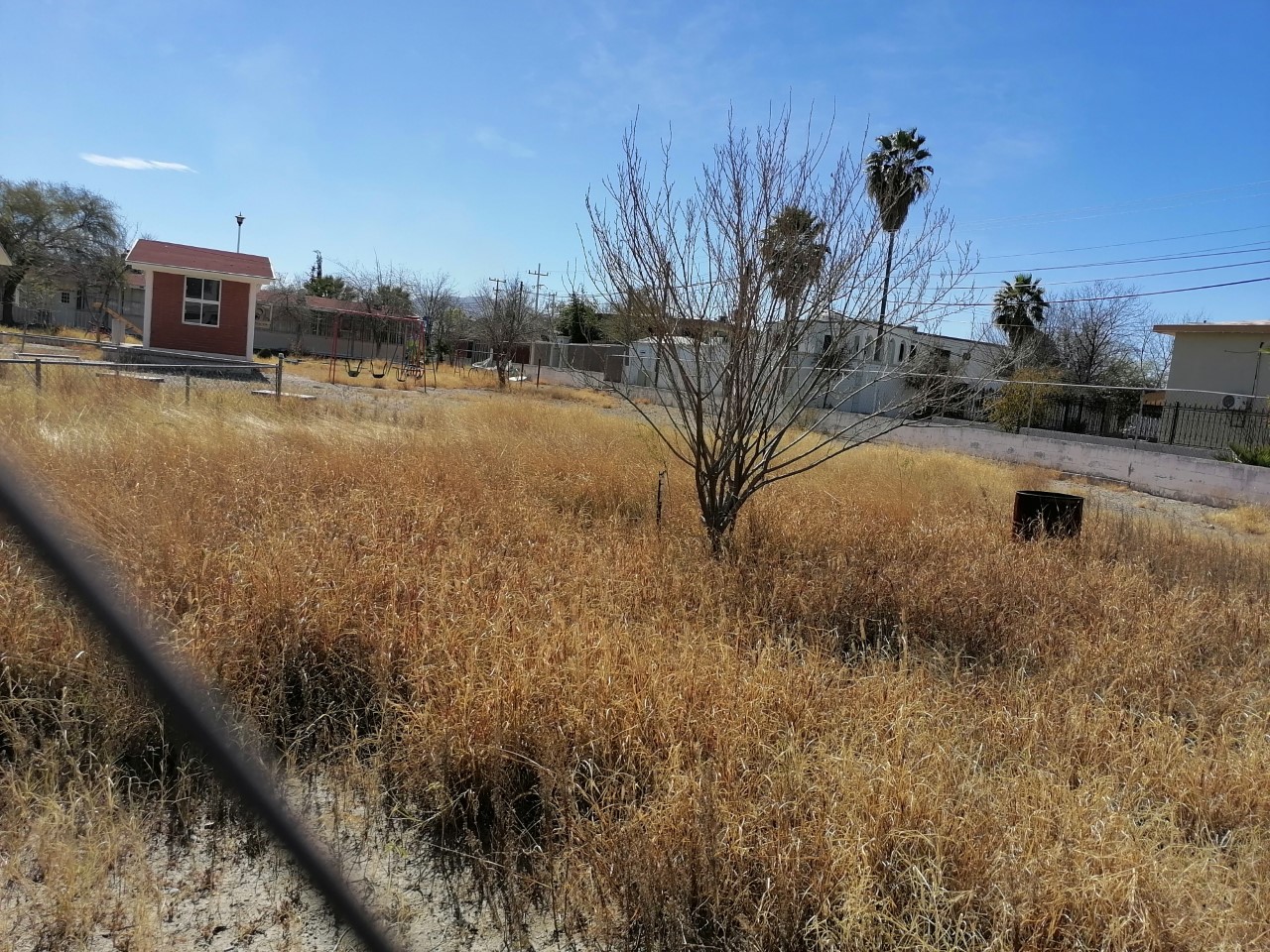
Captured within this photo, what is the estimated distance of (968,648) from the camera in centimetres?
466

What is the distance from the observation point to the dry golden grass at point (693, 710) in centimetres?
238

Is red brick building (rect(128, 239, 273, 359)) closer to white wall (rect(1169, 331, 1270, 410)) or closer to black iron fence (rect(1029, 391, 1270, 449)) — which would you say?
black iron fence (rect(1029, 391, 1270, 449))

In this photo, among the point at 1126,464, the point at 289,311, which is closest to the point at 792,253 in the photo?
the point at 1126,464

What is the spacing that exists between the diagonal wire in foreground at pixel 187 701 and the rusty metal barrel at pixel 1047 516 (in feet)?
22.4

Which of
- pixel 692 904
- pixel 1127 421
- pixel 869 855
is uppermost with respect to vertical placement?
pixel 1127 421

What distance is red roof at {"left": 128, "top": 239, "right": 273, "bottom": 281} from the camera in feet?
73.0

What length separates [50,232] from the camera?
41188 millimetres

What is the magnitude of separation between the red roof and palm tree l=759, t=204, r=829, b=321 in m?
21.5

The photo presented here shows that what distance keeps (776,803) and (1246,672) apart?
3543mm

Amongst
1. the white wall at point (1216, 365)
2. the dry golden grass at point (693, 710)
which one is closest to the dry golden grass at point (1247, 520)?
the dry golden grass at point (693, 710)

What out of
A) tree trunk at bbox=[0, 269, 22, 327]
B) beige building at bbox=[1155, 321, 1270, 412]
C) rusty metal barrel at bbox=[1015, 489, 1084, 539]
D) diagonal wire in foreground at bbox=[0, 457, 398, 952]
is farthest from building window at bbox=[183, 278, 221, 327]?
beige building at bbox=[1155, 321, 1270, 412]

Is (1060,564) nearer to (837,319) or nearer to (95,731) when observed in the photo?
(837,319)

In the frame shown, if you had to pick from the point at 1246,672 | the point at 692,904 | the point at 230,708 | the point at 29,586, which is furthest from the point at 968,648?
the point at 29,586

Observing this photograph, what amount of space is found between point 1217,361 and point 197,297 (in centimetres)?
2895
